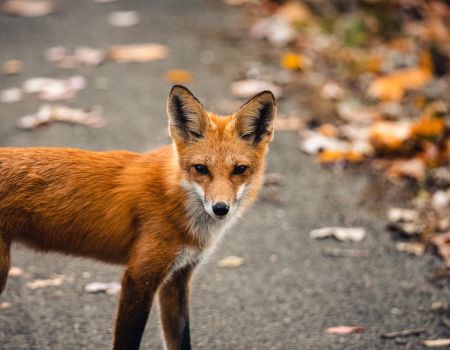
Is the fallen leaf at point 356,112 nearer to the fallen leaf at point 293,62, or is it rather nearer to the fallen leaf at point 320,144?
the fallen leaf at point 320,144

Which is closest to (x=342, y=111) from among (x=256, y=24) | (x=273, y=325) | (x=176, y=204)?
(x=256, y=24)

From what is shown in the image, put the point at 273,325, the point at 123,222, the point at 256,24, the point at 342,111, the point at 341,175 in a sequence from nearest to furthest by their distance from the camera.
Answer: the point at 123,222 → the point at 273,325 → the point at 341,175 → the point at 342,111 → the point at 256,24

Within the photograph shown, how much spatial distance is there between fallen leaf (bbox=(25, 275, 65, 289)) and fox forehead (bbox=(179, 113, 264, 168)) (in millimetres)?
1637

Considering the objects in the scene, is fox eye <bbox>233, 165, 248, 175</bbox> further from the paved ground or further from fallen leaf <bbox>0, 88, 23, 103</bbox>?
fallen leaf <bbox>0, 88, 23, 103</bbox>

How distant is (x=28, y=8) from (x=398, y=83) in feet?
19.3

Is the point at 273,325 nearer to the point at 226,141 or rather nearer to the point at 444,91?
the point at 226,141

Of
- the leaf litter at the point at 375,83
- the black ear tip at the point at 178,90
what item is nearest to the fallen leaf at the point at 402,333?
the leaf litter at the point at 375,83

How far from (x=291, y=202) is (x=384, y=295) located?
1.45 metres

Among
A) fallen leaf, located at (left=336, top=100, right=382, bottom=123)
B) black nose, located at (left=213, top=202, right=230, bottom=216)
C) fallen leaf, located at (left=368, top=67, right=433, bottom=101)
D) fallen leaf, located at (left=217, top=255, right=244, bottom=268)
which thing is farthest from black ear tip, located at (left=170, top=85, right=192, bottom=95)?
fallen leaf, located at (left=368, top=67, right=433, bottom=101)

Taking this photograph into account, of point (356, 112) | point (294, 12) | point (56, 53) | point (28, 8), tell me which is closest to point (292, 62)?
point (356, 112)

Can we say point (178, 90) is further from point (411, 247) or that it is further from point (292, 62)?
point (292, 62)

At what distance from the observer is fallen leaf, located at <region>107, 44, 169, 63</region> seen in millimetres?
8625

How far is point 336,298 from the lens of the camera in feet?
16.1

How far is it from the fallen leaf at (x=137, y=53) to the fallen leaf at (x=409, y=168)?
11.9 ft
